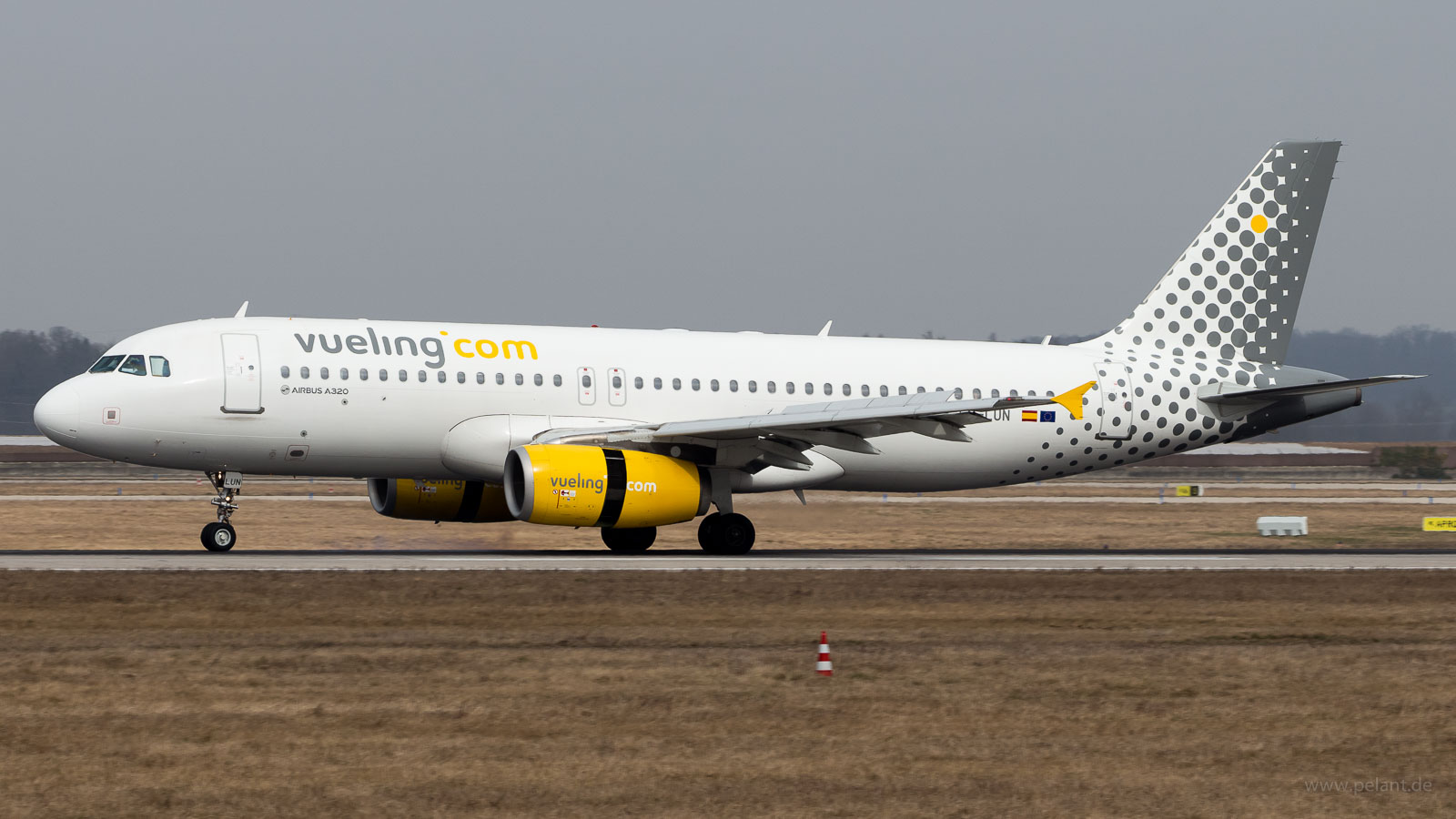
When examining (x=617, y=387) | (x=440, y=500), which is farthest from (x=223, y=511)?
(x=617, y=387)

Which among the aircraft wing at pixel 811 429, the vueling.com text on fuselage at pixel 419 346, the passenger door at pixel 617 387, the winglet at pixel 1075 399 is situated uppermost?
the vueling.com text on fuselage at pixel 419 346

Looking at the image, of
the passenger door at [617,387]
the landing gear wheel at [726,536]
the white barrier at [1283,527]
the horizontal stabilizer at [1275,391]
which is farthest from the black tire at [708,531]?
the white barrier at [1283,527]

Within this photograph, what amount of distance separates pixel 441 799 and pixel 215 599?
1042cm

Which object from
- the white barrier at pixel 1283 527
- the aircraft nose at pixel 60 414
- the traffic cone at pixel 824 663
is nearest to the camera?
the traffic cone at pixel 824 663

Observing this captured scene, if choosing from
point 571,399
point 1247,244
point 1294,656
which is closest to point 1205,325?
point 1247,244

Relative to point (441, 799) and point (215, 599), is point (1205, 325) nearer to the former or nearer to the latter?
point (215, 599)

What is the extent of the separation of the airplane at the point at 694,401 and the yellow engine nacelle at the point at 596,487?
35 mm

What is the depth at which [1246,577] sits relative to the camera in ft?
79.5

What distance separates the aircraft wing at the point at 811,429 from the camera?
26484 millimetres

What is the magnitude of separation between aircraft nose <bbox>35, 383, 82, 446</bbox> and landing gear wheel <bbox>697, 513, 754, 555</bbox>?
33.5ft

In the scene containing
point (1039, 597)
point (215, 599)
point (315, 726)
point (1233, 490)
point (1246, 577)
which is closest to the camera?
point (315, 726)

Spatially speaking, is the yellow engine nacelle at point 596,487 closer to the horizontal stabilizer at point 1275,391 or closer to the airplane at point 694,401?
the airplane at point 694,401

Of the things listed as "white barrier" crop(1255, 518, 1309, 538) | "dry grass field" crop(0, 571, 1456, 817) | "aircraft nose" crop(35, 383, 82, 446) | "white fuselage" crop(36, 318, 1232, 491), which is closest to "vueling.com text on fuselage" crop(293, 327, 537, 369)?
"white fuselage" crop(36, 318, 1232, 491)

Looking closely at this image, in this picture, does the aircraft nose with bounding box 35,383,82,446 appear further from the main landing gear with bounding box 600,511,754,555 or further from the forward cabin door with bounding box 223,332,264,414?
the main landing gear with bounding box 600,511,754,555
